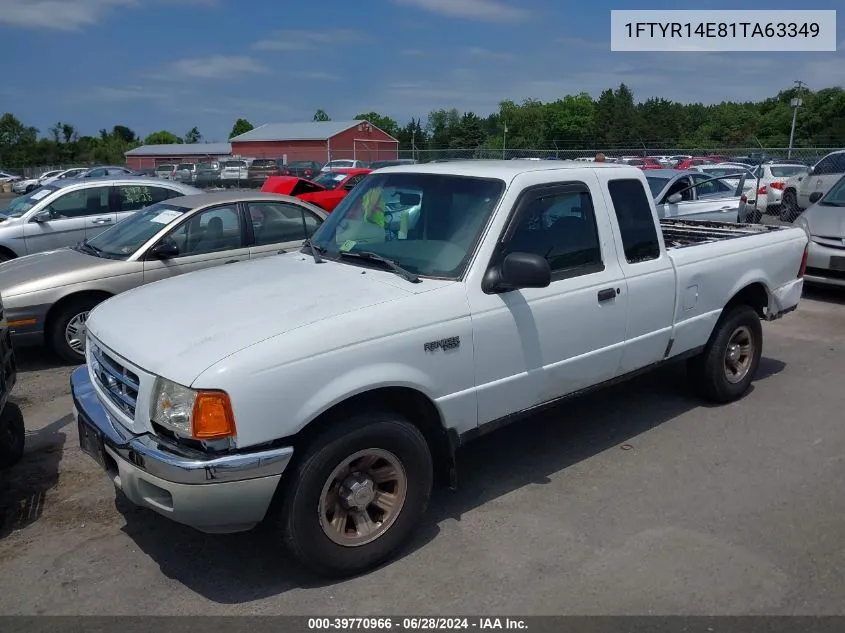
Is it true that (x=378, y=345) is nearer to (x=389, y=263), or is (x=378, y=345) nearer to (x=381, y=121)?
(x=389, y=263)

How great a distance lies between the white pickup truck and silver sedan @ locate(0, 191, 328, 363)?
10.00 ft

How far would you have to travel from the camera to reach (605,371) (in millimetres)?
4637

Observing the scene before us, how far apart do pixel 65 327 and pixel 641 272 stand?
5.28 m

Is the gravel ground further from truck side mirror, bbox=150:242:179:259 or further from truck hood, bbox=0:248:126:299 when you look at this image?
truck side mirror, bbox=150:242:179:259

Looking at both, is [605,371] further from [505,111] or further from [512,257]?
[505,111]

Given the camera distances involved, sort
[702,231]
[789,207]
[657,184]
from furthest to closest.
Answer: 1. [789,207]
2. [657,184]
3. [702,231]

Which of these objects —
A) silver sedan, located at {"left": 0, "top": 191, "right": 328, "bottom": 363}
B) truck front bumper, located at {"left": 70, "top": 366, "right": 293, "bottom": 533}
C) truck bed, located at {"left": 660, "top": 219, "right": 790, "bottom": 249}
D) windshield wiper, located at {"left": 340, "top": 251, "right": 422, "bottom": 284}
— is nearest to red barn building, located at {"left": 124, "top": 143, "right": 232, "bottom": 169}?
silver sedan, located at {"left": 0, "top": 191, "right": 328, "bottom": 363}

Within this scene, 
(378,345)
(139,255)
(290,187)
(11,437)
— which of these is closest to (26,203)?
(139,255)

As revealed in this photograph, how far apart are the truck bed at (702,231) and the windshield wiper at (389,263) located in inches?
110

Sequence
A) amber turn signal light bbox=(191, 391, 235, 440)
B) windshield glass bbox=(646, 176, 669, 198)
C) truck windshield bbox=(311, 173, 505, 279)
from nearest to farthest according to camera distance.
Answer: amber turn signal light bbox=(191, 391, 235, 440), truck windshield bbox=(311, 173, 505, 279), windshield glass bbox=(646, 176, 669, 198)

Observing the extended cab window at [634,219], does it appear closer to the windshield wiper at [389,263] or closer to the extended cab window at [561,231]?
the extended cab window at [561,231]

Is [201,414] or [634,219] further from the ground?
[634,219]

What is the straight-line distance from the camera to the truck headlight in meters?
3.06

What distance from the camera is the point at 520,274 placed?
3756 mm
